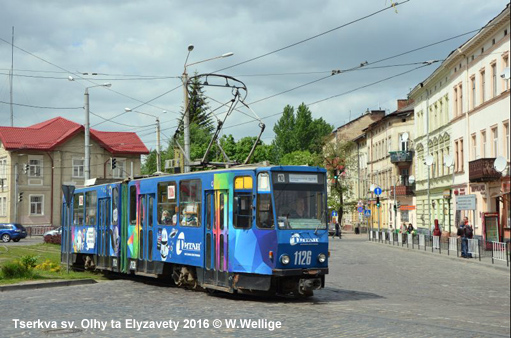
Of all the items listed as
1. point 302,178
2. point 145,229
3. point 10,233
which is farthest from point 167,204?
point 10,233

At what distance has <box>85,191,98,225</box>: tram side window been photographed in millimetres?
22656

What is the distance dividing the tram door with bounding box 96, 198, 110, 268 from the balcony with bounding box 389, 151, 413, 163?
168ft

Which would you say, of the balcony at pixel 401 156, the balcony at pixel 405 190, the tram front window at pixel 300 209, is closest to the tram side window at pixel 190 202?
the tram front window at pixel 300 209

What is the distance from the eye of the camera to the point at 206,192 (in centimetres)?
1586

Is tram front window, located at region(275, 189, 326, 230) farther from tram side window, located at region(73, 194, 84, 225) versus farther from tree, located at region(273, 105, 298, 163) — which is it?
tree, located at region(273, 105, 298, 163)

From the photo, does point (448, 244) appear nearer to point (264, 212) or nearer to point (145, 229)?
point (145, 229)

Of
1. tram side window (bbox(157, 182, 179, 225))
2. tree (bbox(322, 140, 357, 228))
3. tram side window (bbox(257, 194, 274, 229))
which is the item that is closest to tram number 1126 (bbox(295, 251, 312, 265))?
tram side window (bbox(257, 194, 274, 229))

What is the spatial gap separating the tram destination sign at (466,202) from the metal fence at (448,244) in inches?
56.5

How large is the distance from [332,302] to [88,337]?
5.93m

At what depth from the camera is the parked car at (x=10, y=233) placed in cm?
5756

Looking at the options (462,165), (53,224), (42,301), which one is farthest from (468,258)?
(53,224)

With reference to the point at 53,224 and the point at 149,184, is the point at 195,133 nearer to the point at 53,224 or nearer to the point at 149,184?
the point at 53,224

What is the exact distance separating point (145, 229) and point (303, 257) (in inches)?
232

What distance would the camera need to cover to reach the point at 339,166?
85875 millimetres
